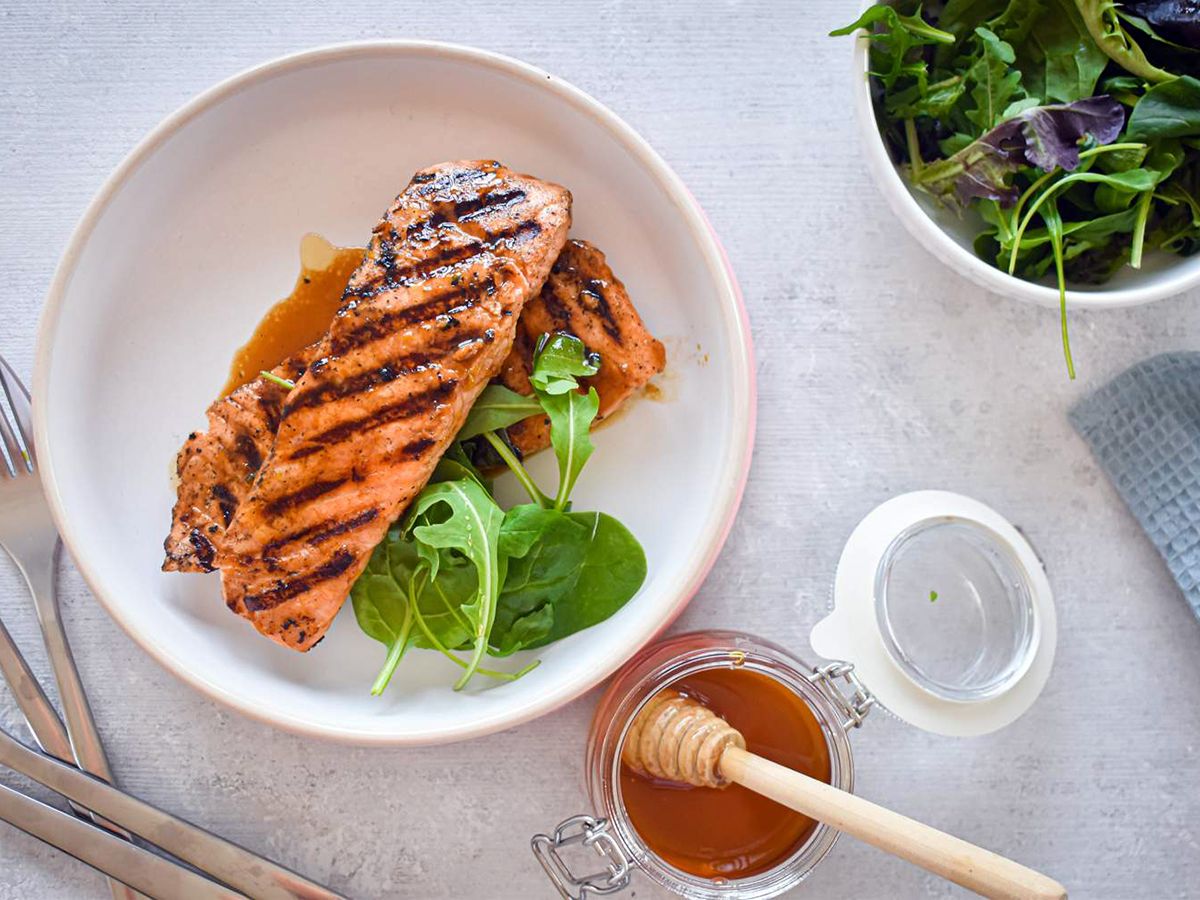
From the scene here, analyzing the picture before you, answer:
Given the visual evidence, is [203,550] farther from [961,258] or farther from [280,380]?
[961,258]

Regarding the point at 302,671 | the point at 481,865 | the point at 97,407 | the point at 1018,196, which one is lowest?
the point at 481,865

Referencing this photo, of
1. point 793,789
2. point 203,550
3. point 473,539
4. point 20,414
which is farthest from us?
point 20,414

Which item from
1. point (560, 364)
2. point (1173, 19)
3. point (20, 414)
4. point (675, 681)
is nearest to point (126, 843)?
point (20, 414)

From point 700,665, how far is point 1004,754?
2.20ft

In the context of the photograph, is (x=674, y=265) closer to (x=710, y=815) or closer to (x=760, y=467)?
(x=760, y=467)

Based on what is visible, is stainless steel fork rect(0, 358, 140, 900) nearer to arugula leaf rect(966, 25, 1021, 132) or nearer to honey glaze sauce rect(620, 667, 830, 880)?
honey glaze sauce rect(620, 667, 830, 880)

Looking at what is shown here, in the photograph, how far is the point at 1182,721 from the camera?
185 centimetres

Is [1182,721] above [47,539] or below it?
below

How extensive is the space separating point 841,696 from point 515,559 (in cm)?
62

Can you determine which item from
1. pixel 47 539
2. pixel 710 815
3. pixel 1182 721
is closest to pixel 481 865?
pixel 710 815

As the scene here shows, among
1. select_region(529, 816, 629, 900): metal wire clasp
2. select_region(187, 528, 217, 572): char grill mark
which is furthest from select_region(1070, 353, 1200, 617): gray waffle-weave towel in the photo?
select_region(187, 528, 217, 572): char grill mark

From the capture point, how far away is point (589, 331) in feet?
5.55

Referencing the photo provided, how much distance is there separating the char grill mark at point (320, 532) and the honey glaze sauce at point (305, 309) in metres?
0.35

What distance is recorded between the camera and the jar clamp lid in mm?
1680
